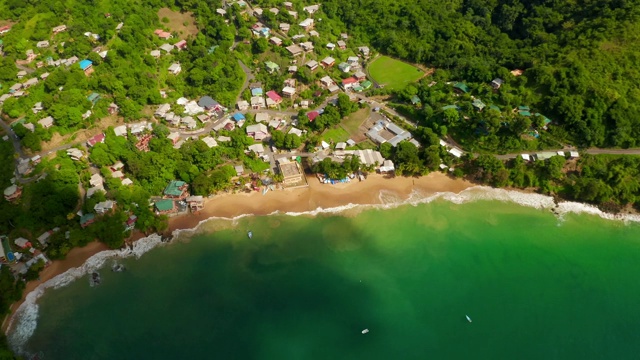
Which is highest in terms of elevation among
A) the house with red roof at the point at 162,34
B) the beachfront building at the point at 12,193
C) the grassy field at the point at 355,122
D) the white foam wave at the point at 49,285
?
the house with red roof at the point at 162,34

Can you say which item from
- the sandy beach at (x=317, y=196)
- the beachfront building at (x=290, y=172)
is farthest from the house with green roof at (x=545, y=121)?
the beachfront building at (x=290, y=172)

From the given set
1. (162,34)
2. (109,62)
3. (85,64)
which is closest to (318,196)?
(109,62)

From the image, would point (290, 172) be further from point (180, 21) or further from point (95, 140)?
point (180, 21)

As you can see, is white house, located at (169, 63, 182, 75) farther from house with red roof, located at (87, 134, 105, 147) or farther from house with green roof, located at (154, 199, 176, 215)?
house with green roof, located at (154, 199, 176, 215)

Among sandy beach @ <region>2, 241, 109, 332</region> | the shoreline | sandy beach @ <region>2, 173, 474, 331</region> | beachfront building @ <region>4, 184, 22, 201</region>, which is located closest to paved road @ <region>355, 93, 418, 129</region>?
the shoreline

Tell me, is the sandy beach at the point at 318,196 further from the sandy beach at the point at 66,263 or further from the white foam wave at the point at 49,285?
the sandy beach at the point at 66,263

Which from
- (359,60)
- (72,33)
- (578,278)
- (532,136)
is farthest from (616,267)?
(72,33)
